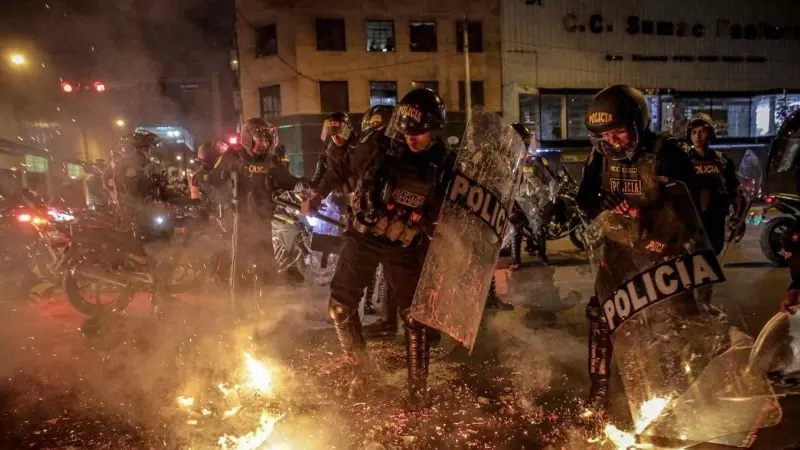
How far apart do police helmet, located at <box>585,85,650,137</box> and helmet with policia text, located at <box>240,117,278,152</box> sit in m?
3.27

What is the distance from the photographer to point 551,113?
26.9 m

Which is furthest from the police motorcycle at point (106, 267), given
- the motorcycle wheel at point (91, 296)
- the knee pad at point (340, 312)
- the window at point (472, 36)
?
the window at point (472, 36)

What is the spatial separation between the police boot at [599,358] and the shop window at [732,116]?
30.8 m

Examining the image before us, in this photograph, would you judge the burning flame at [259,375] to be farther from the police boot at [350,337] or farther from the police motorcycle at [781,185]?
the police motorcycle at [781,185]

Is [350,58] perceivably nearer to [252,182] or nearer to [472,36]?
[472,36]

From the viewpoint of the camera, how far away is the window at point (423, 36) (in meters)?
26.2

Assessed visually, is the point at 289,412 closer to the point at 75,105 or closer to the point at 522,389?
the point at 522,389

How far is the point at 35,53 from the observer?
816 centimetres

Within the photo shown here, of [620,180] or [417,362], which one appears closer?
[620,180]

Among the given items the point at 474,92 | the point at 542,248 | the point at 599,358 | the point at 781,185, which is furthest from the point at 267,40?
the point at 599,358

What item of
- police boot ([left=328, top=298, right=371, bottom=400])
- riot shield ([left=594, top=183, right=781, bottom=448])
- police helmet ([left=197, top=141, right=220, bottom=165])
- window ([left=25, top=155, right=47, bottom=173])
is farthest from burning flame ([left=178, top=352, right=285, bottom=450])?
window ([left=25, top=155, right=47, bottom=173])

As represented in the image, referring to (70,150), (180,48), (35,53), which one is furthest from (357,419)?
(70,150)

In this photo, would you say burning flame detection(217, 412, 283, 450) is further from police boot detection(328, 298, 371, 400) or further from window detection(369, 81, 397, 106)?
window detection(369, 81, 397, 106)

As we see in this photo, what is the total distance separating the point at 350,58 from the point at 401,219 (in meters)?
23.5
